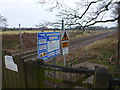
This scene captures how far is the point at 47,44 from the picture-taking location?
145 inches

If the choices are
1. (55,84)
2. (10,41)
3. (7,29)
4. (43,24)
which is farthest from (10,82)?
(10,41)

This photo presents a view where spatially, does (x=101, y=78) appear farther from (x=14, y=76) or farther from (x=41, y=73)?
(x=14, y=76)

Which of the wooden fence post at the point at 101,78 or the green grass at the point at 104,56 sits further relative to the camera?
the green grass at the point at 104,56

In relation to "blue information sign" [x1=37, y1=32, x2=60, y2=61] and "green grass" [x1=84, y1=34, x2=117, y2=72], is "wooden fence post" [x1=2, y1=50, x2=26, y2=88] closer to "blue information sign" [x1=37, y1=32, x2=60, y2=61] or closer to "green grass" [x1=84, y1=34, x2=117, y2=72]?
"blue information sign" [x1=37, y1=32, x2=60, y2=61]

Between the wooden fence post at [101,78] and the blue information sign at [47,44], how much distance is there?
219 cm

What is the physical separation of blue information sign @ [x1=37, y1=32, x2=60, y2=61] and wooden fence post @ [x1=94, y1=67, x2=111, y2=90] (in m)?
2.19

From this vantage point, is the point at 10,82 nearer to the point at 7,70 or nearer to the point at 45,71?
the point at 7,70

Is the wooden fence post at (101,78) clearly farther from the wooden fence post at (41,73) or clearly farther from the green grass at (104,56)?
the green grass at (104,56)

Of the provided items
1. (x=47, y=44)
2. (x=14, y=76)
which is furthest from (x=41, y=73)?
(x=47, y=44)

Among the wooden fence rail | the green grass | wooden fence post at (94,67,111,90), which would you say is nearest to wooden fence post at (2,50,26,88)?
the wooden fence rail

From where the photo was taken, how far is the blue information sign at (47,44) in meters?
3.41

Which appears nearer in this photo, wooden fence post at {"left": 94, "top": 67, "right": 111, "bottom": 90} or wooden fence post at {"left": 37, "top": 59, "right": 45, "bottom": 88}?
wooden fence post at {"left": 94, "top": 67, "right": 111, "bottom": 90}

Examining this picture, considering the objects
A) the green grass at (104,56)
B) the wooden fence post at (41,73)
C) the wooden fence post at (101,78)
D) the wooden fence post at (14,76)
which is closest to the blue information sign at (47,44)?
the wooden fence post at (14,76)

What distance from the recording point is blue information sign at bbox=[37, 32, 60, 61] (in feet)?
11.2
